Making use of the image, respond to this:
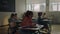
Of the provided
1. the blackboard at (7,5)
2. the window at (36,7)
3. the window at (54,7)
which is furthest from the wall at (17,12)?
the window at (54,7)

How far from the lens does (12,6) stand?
10383 mm

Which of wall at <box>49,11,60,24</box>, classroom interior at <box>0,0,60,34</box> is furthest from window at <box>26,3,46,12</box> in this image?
wall at <box>49,11,60,24</box>

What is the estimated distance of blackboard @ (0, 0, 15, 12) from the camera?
9.68 metres

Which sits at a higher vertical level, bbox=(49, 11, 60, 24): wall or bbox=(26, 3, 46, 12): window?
bbox=(26, 3, 46, 12): window

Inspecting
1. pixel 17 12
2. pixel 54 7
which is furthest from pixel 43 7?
pixel 17 12

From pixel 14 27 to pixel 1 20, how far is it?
16.6 feet

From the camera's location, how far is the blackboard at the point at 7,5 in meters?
9.68

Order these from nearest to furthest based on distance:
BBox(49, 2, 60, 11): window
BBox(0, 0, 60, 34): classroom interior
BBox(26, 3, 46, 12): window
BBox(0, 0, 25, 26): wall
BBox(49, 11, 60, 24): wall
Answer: BBox(0, 0, 25, 26): wall
BBox(0, 0, 60, 34): classroom interior
BBox(49, 11, 60, 24): wall
BBox(49, 2, 60, 11): window
BBox(26, 3, 46, 12): window

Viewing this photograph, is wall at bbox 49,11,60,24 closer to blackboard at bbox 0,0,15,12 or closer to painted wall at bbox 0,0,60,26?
painted wall at bbox 0,0,60,26

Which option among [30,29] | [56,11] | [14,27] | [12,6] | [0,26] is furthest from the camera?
[56,11]

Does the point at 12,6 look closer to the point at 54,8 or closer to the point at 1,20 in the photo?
the point at 1,20

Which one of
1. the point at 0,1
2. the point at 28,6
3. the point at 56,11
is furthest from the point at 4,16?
the point at 56,11

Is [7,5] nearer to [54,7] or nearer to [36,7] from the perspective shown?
[36,7]

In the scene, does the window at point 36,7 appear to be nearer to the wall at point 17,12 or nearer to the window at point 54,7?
the window at point 54,7
